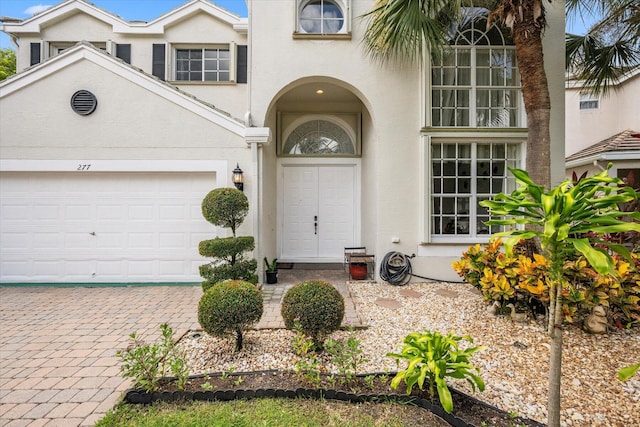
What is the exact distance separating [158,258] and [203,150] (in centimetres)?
254

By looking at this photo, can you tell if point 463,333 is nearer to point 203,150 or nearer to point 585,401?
point 585,401

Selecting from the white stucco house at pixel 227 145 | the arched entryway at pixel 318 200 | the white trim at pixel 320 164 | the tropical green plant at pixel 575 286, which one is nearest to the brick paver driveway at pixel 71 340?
the white stucco house at pixel 227 145

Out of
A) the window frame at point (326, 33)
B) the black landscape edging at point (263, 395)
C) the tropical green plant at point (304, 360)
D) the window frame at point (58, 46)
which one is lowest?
the black landscape edging at point (263, 395)

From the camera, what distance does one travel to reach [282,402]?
2662 millimetres

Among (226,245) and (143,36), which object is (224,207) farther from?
(143,36)

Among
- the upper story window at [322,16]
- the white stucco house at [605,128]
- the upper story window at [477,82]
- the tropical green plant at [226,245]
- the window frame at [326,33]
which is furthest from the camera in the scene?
the white stucco house at [605,128]

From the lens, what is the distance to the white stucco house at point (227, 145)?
617 cm

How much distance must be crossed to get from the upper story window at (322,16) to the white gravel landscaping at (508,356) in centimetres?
592

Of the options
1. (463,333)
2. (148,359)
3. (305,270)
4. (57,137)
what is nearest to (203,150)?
(57,137)

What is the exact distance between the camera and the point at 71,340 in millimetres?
3914

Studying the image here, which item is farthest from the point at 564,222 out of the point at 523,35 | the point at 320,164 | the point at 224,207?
the point at 320,164

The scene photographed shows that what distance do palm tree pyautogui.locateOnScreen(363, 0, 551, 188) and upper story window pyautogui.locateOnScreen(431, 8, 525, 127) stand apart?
2.84ft

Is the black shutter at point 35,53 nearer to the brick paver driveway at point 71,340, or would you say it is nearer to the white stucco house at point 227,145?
the white stucco house at point 227,145

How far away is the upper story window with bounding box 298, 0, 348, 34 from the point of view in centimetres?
655
